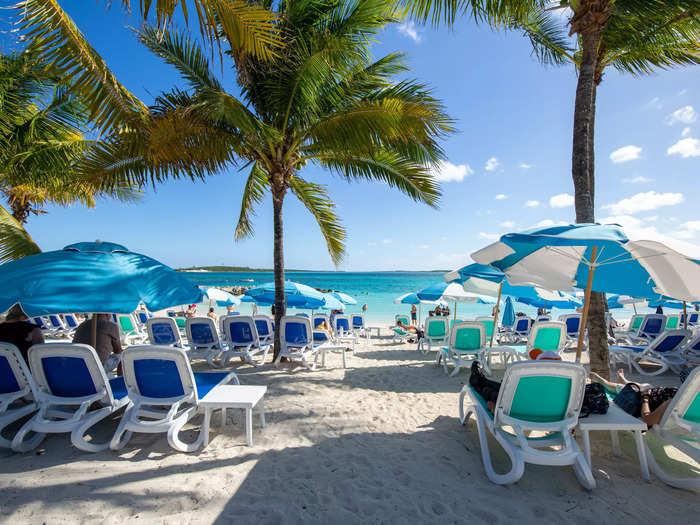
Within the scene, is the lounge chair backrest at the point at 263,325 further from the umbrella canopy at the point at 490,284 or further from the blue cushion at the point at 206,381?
the umbrella canopy at the point at 490,284

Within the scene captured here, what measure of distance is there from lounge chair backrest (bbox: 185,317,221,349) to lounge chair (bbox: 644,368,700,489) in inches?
248

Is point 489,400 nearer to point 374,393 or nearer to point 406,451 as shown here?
point 406,451

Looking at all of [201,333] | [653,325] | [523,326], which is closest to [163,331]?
[201,333]

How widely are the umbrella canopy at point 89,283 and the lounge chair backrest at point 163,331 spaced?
3.24m

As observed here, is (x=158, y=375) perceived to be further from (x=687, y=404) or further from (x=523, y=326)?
(x=523, y=326)

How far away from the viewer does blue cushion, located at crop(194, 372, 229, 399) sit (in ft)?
10.3

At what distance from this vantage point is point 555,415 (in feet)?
8.68

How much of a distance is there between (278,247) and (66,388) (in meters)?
4.06

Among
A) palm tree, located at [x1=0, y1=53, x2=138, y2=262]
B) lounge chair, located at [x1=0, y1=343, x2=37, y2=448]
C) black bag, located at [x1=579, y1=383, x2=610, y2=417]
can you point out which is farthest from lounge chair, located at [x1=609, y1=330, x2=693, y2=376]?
palm tree, located at [x1=0, y1=53, x2=138, y2=262]

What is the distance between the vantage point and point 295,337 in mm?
6348

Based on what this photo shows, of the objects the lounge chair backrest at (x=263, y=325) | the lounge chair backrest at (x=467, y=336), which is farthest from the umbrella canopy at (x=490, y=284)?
the lounge chair backrest at (x=263, y=325)

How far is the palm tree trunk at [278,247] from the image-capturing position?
6.38 metres

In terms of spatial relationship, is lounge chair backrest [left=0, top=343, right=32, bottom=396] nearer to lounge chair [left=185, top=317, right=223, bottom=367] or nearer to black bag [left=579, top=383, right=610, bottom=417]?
lounge chair [left=185, top=317, right=223, bottom=367]

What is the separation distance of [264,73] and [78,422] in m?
5.70
